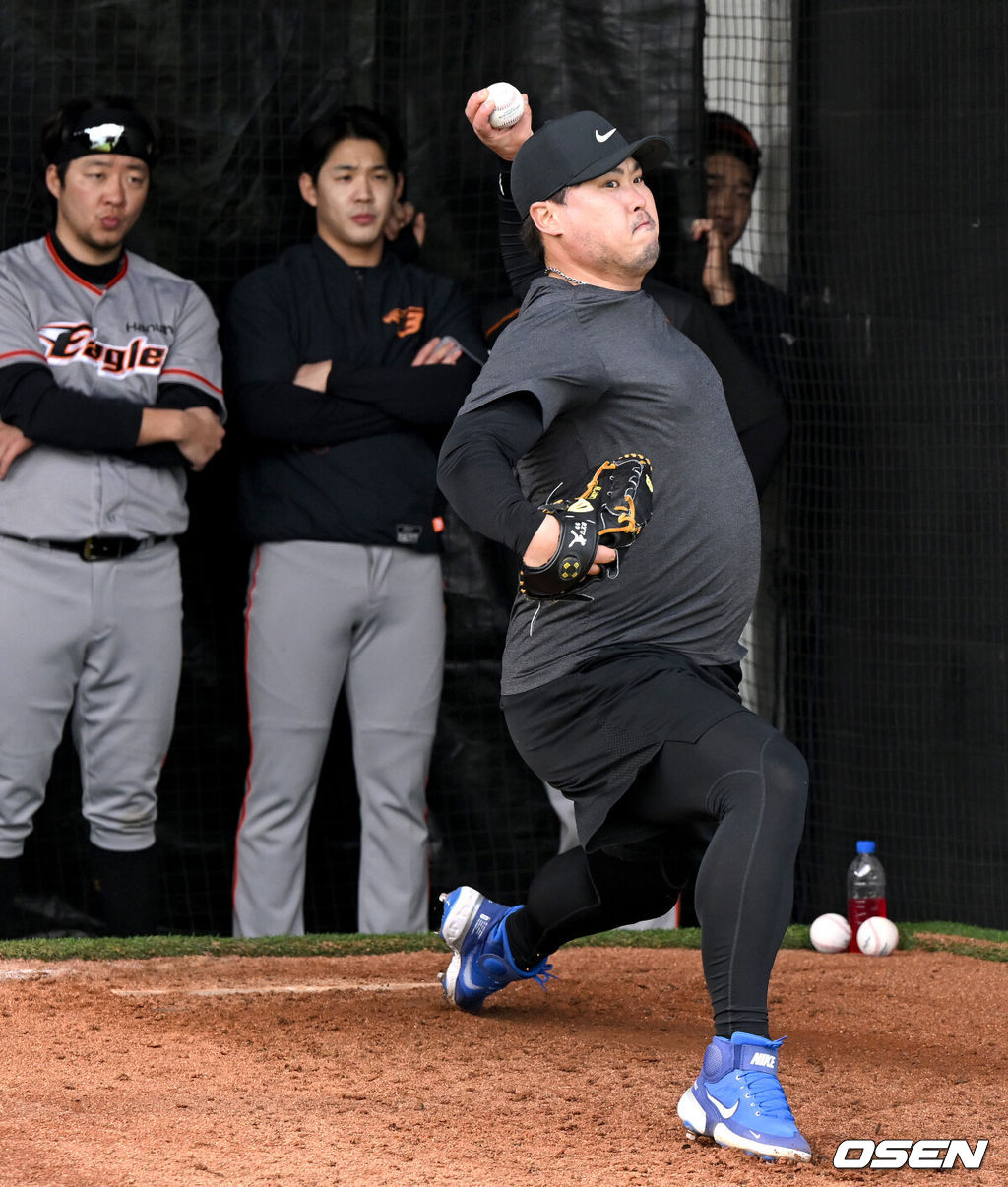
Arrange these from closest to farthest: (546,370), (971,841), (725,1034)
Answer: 1. (725,1034)
2. (546,370)
3. (971,841)

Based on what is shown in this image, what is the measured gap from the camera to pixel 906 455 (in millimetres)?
5129

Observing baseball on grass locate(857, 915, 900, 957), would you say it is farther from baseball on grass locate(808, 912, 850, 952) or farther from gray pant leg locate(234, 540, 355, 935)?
gray pant leg locate(234, 540, 355, 935)

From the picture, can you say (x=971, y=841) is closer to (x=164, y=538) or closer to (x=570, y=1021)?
(x=570, y=1021)

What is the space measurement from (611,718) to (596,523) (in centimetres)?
37

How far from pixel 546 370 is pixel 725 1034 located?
109 centimetres

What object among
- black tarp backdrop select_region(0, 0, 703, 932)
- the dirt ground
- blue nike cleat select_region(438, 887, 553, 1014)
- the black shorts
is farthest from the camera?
black tarp backdrop select_region(0, 0, 703, 932)

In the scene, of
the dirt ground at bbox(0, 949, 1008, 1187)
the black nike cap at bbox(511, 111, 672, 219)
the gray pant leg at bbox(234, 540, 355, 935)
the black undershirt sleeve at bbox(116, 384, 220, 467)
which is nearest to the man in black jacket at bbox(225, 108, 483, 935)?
the gray pant leg at bbox(234, 540, 355, 935)

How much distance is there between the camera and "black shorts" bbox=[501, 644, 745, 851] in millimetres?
2715

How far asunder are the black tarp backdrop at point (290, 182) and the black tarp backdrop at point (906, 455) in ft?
1.89

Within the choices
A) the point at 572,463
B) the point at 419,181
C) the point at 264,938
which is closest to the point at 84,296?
the point at 419,181

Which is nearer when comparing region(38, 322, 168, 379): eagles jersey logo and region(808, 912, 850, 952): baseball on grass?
region(808, 912, 850, 952): baseball on grass

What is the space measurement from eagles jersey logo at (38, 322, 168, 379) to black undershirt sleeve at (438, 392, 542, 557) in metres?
2.20

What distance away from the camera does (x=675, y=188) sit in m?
5.36

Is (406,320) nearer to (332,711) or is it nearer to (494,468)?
(332,711)
